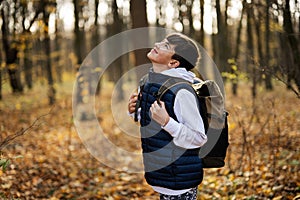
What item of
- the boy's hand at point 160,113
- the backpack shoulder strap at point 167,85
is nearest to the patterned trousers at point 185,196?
the boy's hand at point 160,113

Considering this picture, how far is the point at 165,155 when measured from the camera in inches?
112

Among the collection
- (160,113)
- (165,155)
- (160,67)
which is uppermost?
(160,67)

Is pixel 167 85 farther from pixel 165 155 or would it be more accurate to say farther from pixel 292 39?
pixel 292 39

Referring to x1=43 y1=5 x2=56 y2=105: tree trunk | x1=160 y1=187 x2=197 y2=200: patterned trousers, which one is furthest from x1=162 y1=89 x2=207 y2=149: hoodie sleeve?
x1=43 y1=5 x2=56 y2=105: tree trunk

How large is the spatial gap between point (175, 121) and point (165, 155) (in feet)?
1.17

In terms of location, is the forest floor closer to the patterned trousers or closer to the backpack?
the patterned trousers

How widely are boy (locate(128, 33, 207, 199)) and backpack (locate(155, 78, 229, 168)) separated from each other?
0.22 ft

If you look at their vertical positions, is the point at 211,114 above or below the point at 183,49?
below

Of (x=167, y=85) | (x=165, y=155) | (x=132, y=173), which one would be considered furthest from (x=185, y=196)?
(x=132, y=173)

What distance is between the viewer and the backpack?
2.80 meters

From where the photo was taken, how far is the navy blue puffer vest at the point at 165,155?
9.33 feet

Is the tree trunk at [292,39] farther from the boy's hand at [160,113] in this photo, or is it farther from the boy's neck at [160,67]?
the boy's hand at [160,113]

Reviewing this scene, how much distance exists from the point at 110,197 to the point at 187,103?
125 inches

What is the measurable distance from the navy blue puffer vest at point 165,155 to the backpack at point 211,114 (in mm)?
90
